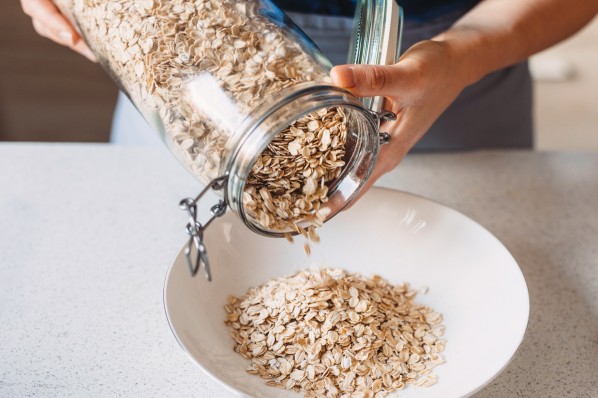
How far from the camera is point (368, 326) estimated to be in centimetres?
71

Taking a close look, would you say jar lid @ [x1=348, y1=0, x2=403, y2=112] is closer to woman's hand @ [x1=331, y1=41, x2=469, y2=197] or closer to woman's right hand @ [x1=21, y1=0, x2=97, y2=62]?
woman's hand @ [x1=331, y1=41, x2=469, y2=197]

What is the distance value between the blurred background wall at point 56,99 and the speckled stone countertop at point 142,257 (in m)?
1.26

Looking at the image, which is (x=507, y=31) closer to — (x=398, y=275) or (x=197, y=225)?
(x=398, y=275)

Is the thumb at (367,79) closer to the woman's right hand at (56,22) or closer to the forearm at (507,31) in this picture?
the forearm at (507,31)

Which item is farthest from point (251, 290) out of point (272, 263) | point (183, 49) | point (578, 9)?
point (578, 9)

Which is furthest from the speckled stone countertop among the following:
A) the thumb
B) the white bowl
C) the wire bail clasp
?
the thumb

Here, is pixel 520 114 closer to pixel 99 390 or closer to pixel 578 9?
pixel 578 9

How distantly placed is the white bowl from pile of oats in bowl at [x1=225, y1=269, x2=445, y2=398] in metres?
0.02

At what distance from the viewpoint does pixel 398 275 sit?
0.83 meters

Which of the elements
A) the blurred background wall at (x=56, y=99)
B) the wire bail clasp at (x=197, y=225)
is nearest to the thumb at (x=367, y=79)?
the wire bail clasp at (x=197, y=225)

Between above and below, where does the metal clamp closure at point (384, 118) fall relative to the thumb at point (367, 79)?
below

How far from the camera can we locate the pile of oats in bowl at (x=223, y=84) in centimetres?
61

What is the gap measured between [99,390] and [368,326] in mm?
295

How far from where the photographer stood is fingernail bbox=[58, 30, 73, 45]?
90 centimetres
